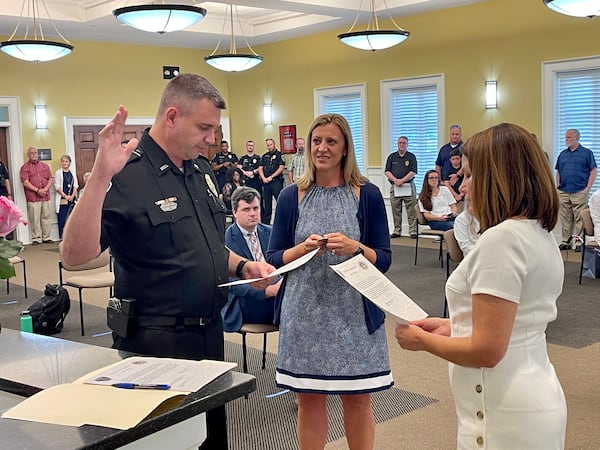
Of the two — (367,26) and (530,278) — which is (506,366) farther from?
(367,26)

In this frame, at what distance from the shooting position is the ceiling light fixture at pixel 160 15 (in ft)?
26.1

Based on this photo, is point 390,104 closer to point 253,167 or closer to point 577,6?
point 253,167

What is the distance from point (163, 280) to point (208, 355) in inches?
12.7

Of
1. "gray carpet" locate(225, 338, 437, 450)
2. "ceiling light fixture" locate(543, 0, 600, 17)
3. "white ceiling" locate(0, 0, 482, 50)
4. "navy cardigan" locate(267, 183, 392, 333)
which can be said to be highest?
"white ceiling" locate(0, 0, 482, 50)

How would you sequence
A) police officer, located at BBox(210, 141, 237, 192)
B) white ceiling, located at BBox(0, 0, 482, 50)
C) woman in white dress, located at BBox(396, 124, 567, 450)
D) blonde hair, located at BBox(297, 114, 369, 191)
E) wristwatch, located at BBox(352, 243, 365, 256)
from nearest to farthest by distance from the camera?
woman in white dress, located at BBox(396, 124, 567, 450) → wristwatch, located at BBox(352, 243, 365, 256) → blonde hair, located at BBox(297, 114, 369, 191) → white ceiling, located at BBox(0, 0, 482, 50) → police officer, located at BBox(210, 141, 237, 192)

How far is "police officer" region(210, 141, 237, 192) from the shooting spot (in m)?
14.9

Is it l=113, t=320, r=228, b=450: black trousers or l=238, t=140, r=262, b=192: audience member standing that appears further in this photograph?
l=238, t=140, r=262, b=192: audience member standing

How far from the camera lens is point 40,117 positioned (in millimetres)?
13258

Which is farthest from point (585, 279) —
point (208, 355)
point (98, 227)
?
point (98, 227)

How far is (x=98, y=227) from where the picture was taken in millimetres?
2004

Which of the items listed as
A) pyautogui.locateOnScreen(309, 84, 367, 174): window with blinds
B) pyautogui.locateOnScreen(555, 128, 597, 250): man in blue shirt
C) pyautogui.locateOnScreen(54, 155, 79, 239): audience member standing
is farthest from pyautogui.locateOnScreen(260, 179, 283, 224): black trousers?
pyautogui.locateOnScreen(555, 128, 597, 250): man in blue shirt

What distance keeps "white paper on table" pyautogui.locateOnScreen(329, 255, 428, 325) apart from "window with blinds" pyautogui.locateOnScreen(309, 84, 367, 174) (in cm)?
1087

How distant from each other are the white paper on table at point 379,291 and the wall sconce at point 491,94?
9362 millimetres

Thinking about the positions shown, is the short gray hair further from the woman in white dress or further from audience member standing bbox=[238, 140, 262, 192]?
audience member standing bbox=[238, 140, 262, 192]
